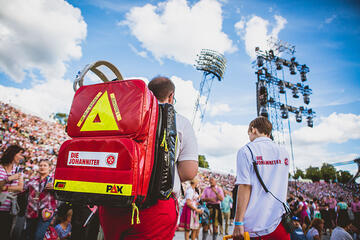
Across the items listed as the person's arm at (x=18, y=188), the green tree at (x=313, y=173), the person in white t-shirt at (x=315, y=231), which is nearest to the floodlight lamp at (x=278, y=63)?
the person in white t-shirt at (x=315, y=231)

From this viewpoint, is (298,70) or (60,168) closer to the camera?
(60,168)

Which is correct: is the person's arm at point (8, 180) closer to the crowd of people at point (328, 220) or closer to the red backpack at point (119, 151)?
the red backpack at point (119, 151)

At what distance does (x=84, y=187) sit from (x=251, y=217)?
58.1 inches

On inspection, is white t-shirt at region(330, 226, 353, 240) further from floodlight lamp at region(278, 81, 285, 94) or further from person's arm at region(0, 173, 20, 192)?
floodlight lamp at region(278, 81, 285, 94)

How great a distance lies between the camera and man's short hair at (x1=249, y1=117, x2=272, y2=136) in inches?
84.7

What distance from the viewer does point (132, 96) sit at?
45.8 inches

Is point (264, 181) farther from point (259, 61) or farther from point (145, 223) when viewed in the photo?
point (259, 61)

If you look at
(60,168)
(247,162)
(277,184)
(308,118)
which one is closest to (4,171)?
(60,168)

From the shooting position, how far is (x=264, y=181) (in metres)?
1.87

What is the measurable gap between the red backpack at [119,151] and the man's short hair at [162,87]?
29 cm

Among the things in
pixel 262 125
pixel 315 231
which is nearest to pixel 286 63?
pixel 315 231

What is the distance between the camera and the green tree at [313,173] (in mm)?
73062

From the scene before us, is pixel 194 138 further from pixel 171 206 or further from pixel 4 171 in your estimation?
pixel 4 171

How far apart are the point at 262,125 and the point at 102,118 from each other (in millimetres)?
1697
